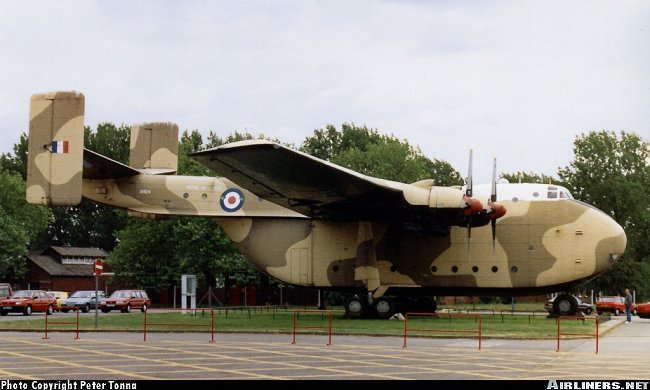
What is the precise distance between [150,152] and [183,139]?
5161 centimetres

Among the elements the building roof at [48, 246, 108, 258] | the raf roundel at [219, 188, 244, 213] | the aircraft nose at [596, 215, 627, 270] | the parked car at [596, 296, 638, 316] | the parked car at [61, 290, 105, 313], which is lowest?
the parked car at [61, 290, 105, 313]

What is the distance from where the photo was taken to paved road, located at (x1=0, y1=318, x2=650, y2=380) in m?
15.2

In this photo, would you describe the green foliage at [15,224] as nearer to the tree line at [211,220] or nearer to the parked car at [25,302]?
the tree line at [211,220]

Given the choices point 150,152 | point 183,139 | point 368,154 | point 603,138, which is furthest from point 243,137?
point 150,152

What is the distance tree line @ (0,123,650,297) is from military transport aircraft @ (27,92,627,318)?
24.8 meters

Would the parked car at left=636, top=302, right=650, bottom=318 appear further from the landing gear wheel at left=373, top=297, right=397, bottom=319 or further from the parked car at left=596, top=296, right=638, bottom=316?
the landing gear wheel at left=373, top=297, right=397, bottom=319

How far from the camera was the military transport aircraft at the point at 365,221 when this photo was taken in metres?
29.1

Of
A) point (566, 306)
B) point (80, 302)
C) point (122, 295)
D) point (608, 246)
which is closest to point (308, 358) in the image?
point (608, 246)

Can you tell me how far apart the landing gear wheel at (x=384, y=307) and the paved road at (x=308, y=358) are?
670cm

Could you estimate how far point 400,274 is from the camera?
32312 mm

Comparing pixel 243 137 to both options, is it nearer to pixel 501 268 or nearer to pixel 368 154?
pixel 368 154

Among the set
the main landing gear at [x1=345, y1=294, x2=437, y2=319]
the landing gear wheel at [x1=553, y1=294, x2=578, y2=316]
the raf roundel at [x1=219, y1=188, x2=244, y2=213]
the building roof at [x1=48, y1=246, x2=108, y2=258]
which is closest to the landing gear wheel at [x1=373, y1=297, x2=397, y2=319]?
the main landing gear at [x1=345, y1=294, x2=437, y2=319]

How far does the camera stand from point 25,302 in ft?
154

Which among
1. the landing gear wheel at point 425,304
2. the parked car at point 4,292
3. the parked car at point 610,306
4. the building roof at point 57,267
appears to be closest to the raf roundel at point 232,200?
the landing gear wheel at point 425,304
